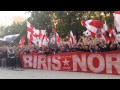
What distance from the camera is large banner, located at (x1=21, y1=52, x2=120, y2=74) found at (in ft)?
48.6

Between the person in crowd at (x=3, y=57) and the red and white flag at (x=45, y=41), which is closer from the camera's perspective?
the red and white flag at (x=45, y=41)

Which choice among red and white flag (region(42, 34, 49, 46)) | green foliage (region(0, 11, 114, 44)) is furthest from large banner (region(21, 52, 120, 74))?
green foliage (region(0, 11, 114, 44))

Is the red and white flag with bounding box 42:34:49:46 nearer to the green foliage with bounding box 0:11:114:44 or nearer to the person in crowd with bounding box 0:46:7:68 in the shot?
the person in crowd with bounding box 0:46:7:68

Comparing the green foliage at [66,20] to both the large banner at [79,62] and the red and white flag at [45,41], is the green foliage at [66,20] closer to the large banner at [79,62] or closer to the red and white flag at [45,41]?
the red and white flag at [45,41]

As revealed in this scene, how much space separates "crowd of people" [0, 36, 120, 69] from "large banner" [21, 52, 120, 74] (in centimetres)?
34

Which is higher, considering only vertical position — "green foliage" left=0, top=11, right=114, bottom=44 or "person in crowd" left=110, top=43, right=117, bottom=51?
"green foliage" left=0, top=11, right=114, bottom=44

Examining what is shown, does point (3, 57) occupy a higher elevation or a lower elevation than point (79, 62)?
lower

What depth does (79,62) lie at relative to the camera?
1627 cm

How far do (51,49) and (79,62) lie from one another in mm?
3154

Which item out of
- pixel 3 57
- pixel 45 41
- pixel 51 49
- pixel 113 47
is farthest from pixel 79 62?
pixel 3 57

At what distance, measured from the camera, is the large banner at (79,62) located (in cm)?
1480

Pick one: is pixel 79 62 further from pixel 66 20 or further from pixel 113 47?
pixel 66 20

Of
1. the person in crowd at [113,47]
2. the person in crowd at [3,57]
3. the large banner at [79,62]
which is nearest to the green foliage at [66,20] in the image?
the person in crowd at [3,57]

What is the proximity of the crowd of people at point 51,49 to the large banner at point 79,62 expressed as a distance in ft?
1.12
